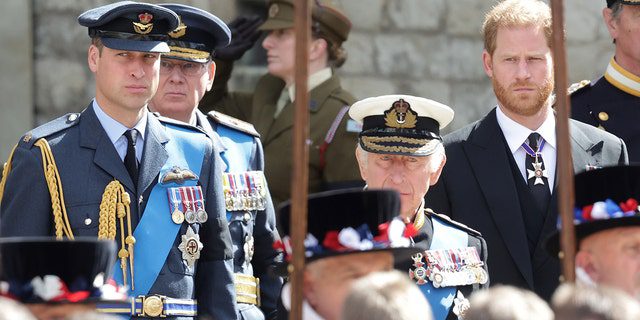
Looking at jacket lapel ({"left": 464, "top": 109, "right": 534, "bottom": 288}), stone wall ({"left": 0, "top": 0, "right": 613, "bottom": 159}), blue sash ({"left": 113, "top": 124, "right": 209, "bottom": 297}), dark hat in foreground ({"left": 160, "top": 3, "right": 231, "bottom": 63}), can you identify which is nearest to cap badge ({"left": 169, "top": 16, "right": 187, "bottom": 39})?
dark hat in foreground ({"left": 160, "top": 3, "right": 231, "bottom": 63})

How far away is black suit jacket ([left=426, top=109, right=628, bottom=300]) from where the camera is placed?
6.45 metres

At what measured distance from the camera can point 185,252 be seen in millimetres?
5902

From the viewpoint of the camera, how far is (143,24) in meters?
6.00

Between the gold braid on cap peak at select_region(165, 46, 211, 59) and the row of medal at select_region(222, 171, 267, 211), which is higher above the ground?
the gold braid on cap peak at select_region(165, 46, 211, 59)

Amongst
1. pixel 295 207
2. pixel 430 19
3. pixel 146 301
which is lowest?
pixel 146 301

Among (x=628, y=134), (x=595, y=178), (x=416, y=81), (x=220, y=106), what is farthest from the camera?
(x=416, y=81)

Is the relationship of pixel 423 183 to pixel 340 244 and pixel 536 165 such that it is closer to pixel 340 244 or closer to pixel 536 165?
pixel 536 165

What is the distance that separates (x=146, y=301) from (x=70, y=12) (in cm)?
316

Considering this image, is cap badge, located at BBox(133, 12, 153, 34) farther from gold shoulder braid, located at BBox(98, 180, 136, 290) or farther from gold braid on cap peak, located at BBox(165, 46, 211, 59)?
gold braid on cap peak, located at BBox(165, 46, 211, 59)

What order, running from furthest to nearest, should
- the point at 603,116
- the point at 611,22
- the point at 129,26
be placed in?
the point at 611,22
the point at 603,116
the point at 129,26

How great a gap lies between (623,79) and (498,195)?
1.10m

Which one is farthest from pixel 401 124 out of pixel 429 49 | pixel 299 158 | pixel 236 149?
pixel 429 49

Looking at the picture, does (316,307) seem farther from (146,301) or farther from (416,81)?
(416,81)

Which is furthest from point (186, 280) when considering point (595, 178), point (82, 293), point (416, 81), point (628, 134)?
point (416, 81)
